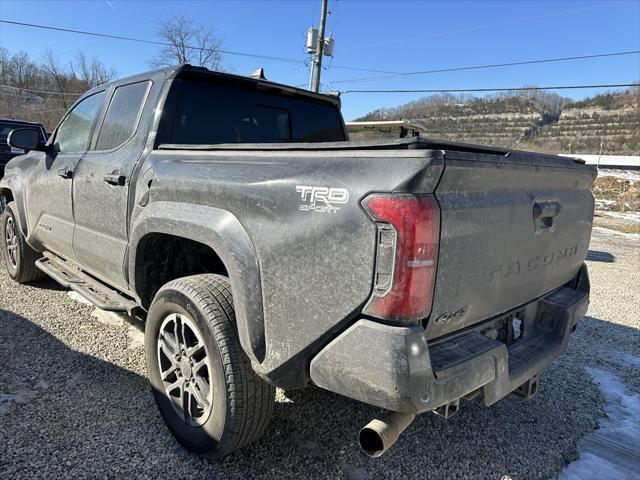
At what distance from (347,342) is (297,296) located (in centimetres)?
29

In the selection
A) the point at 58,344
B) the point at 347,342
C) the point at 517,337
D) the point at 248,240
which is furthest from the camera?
the point at 58,344

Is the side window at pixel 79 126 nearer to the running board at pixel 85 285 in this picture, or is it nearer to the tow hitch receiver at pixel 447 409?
the running board at pixel 85 285

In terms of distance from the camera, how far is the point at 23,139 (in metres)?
3.98

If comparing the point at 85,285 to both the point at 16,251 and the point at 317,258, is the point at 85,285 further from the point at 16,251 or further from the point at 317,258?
the point at 317,258

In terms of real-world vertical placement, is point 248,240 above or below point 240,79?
below

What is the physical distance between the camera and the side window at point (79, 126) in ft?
12.5

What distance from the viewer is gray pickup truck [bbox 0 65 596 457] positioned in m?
1.63

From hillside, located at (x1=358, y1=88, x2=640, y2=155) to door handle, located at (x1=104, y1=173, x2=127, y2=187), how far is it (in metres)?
65.1

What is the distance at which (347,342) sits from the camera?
5.59ft

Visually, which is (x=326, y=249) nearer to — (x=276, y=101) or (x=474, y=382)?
(x=474, y=382)

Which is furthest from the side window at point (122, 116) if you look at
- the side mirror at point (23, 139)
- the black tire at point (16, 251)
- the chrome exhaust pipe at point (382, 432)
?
the chrome exhaust pipe at point (382, 432)

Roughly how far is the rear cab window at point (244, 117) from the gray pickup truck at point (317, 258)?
14mm

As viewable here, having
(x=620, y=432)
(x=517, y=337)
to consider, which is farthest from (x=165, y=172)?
(x=620, y=432)

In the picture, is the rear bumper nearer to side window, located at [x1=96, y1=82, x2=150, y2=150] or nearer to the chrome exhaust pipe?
the chrome exhaust pipe
